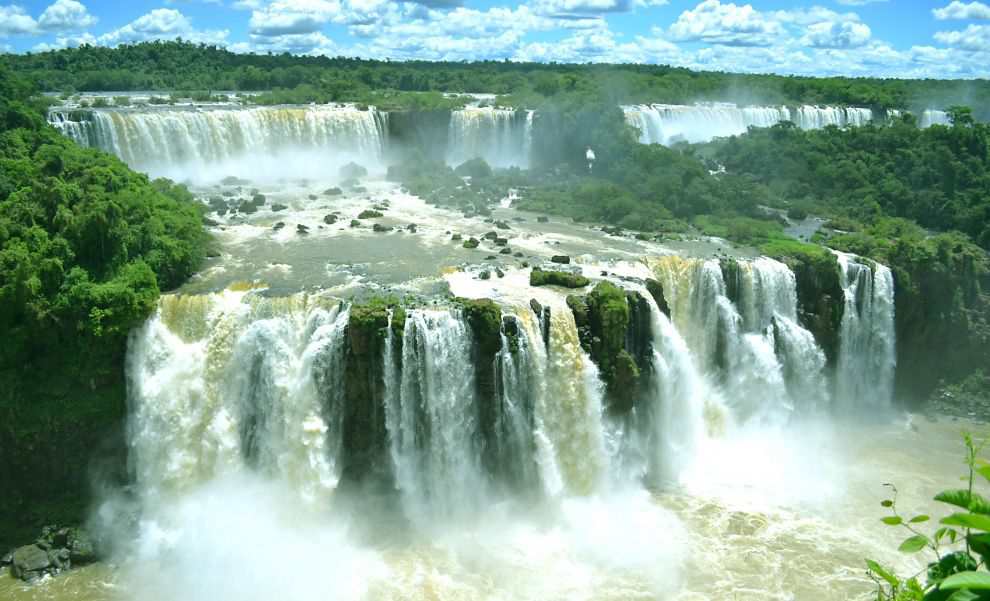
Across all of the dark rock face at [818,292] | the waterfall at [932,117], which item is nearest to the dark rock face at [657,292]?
the dark rock face at [818,292]

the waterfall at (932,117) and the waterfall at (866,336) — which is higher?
the waterfall at (932,117)

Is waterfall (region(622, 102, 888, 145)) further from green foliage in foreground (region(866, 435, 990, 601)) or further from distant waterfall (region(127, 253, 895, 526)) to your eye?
green foliage in foreground (region(866, 435, 990, 601))

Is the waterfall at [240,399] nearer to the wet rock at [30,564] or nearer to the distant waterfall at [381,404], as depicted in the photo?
the distant waterfall at [381,404]

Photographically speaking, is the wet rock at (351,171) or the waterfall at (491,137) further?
the waterfall at (491,137)

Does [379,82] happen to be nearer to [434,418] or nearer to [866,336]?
[866,336]

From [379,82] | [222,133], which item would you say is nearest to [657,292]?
[222,133]

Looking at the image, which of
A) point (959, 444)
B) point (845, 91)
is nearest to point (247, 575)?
point (959, 444)
